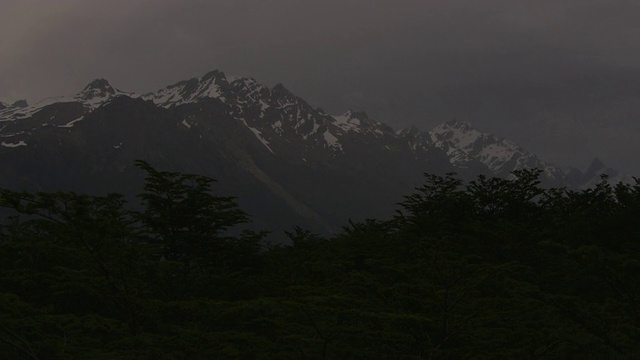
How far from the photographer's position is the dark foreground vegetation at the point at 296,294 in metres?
9.95

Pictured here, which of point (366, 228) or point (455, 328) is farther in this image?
A: point (366, 228)

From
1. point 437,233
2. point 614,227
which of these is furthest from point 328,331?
point 614,227

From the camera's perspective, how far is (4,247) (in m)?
13.4

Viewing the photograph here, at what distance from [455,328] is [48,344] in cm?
702

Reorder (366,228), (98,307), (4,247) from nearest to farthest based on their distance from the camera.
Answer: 1. (4,247)
2. (98,307)
3. (366,228)

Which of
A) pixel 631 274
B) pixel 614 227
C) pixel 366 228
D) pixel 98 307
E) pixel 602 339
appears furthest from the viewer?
pixel 366 228

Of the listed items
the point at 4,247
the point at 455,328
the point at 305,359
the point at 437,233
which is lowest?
the point at 305,359

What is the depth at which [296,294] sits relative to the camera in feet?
46.4

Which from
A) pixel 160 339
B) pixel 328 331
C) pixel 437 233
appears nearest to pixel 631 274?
pixel 328 331

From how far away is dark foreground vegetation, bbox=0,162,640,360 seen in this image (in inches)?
392

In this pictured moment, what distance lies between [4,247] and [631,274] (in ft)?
43.4

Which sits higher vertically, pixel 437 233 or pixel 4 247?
pixel 437 233

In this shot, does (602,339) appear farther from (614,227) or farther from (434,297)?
(614,227)

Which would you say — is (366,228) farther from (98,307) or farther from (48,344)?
(48,344)
